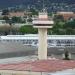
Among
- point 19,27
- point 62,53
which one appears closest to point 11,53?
point 62,53

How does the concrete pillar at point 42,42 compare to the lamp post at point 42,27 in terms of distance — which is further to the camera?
the concrete pillar at point 42,42

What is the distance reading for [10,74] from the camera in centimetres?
3353

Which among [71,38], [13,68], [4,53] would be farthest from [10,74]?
[71,38]

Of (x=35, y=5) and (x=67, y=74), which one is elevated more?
(x=67, y=74)

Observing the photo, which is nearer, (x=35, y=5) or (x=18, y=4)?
(x=35, y=5)

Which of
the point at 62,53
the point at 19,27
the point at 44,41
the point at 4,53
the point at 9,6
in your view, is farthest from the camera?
the point at 9,6

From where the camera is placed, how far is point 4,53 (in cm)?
5747

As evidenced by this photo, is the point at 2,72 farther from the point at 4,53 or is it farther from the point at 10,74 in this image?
the point at 4,53

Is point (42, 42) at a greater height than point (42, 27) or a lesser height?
lesser

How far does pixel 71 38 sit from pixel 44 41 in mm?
24881

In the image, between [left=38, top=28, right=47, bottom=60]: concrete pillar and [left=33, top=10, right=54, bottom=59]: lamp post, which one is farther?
[left=38, top=28, right=47, bottom=60]: concrete pillar

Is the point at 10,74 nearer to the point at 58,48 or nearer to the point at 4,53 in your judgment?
the point at 4,53

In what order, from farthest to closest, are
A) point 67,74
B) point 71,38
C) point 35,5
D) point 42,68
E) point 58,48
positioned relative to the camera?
1. point 35,5
2. point 71,38
3. point 58,48
4. point 42,68
5. point 67,74

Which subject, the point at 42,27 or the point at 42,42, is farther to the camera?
the point at 42,42
